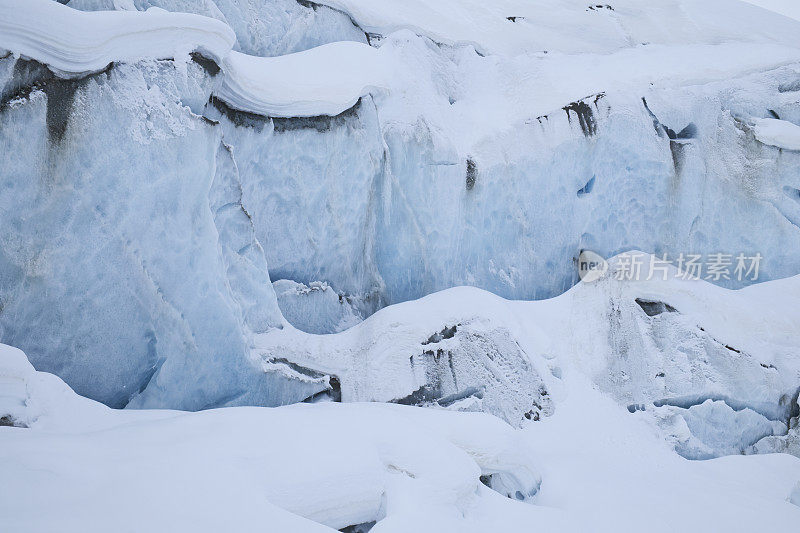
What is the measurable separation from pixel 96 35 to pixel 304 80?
6.14 ft

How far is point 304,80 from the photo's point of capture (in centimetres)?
574

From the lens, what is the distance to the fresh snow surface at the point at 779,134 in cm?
743

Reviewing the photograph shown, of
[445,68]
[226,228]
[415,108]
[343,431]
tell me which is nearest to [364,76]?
[415,108]

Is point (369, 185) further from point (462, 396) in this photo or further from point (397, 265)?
point (462, 396)

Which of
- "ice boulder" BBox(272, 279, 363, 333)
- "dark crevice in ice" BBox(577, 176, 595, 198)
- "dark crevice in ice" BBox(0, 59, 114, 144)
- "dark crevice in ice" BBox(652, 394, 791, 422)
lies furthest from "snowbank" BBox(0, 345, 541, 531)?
"dark crevice in ice" BBox(577, 176, 595, 198)

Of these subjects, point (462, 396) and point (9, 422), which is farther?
point (462, 396)

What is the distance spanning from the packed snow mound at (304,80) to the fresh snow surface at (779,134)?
14.2 feet

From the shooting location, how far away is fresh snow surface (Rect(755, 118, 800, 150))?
743 centimetres

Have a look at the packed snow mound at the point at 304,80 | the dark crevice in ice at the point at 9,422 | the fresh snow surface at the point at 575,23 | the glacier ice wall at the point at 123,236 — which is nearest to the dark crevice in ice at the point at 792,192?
the fresh snow surface at the point at 575,23

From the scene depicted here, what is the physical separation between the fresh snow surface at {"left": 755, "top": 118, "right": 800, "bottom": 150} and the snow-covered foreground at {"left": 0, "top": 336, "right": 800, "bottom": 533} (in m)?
3.77

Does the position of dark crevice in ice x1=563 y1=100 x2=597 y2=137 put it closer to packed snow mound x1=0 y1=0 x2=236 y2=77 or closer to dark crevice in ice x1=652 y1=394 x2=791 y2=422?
dark crevice in ice x1=652 y1=394 x2=791 y2=422

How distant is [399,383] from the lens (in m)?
5.52

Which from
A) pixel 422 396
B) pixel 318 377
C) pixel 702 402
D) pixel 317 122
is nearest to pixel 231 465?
pixel 318 377

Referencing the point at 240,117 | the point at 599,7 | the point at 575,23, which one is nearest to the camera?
the point at 240,117
